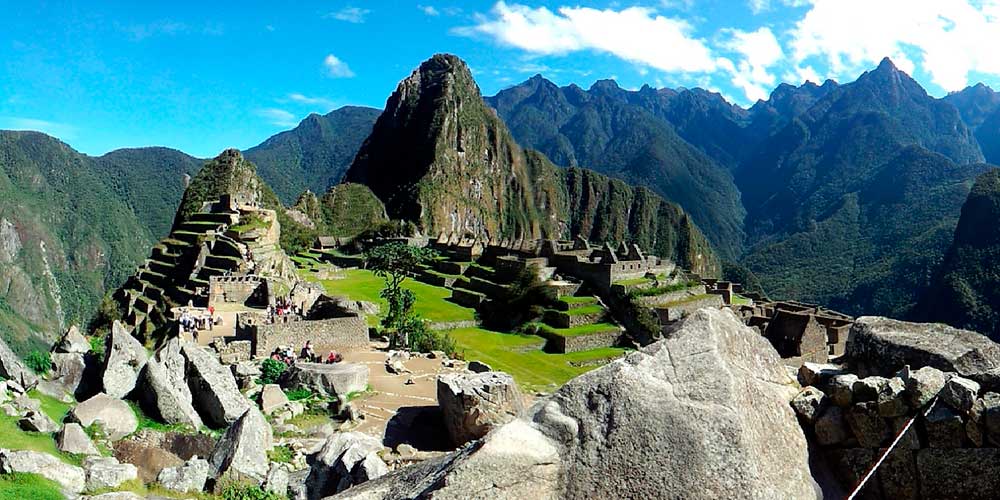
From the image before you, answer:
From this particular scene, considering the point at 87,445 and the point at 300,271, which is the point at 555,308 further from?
the point at 87,445

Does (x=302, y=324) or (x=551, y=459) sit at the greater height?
(x=551, y=459)

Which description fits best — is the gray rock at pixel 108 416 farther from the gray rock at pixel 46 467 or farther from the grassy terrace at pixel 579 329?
the grassy terrace at pixel 579 329

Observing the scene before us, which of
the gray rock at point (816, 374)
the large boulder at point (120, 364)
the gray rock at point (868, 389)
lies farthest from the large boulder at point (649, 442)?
the large boulder at point (120, 364)

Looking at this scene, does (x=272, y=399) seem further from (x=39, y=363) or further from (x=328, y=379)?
(x=39, y=363)

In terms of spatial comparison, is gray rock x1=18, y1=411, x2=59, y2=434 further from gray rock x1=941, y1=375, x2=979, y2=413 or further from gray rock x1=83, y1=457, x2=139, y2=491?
gray rock x1=941, y1=375, x2=979, y2=413

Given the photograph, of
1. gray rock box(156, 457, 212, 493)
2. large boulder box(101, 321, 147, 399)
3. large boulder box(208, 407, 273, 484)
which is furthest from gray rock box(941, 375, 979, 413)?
large boulder box(101, 321, 147, 399)

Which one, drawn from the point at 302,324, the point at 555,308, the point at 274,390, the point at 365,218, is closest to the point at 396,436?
the point at 274,390
